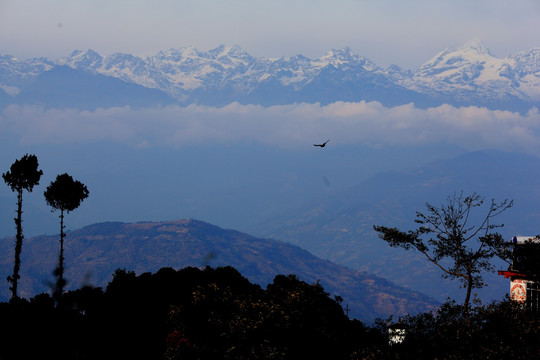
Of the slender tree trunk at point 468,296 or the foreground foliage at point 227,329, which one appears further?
the slender tree trunk at point 468,296

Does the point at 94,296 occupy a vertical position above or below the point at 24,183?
below

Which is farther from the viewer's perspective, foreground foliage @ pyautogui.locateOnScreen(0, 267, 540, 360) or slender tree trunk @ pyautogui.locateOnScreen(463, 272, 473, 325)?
slender tree trunk @ pyautogui.locateOnScreen(463, 272, 473, 325)

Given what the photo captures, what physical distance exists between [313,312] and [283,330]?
12.2 feet

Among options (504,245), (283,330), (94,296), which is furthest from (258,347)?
(94,296)

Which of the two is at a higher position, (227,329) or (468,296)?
(468,296)

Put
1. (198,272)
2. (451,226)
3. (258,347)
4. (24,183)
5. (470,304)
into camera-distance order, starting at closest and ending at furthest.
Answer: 1. (470,304)
2. (451,226)
3. (258,347)
4. (24,183)
5. (198,272)

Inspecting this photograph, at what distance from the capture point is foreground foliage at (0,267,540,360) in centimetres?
3428

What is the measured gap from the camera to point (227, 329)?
48.1 m

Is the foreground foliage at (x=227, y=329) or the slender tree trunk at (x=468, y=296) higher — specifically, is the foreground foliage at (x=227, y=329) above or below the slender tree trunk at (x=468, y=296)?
below

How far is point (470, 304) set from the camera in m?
38.3

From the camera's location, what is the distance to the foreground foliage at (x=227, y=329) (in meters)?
34.3

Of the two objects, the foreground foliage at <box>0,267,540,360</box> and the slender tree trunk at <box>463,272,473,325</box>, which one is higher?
the slender tree trunk at <box>463,272,473,325</box>

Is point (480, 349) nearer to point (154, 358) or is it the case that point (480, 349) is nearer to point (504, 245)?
point (504, 245)

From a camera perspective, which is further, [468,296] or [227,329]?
[227,329]
